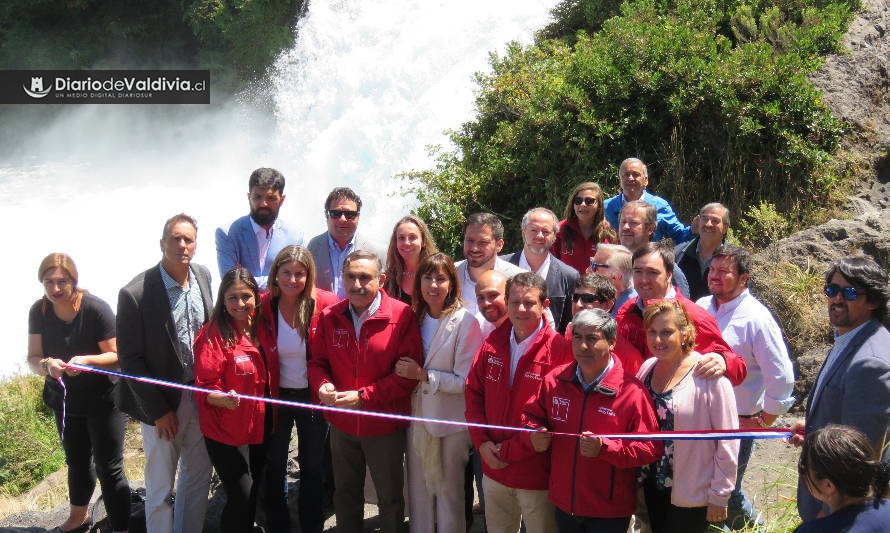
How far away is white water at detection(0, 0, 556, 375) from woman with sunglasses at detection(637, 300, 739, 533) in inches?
325

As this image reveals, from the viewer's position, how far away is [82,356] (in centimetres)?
510

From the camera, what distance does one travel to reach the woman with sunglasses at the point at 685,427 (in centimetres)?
359

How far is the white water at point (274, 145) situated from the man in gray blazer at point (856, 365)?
8.66 metres

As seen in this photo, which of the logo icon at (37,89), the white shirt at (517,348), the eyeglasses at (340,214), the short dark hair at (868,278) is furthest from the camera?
the logo icon at (37,89)

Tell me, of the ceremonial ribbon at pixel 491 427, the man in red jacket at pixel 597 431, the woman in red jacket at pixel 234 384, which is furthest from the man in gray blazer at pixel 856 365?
the woman in red jacket at pixel 234 384

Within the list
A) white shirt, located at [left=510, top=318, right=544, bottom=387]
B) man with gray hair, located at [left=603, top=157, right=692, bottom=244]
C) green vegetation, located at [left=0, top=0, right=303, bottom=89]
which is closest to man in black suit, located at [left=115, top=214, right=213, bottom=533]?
white shirt, located at [left=510, top=318, right=544, bottom=387]

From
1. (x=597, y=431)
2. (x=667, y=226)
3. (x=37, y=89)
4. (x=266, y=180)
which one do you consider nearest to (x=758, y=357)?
(x=597, y=431)

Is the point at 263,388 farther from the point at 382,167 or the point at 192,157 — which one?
the point at 192,157

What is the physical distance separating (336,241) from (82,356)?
1688 mm

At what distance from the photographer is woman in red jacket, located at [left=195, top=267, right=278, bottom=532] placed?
4512 millimetres

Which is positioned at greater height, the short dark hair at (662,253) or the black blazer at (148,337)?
the short dark hair at (662,253)

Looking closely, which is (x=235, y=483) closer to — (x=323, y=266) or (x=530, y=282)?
(x=323, y=266)

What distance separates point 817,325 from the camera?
6410 millimetres

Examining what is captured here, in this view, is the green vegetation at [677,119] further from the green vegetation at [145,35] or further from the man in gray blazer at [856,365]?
the green vegetation at [145,35]
